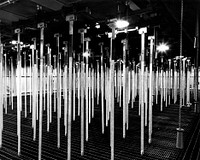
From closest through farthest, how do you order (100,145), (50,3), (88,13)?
1. (88,13)
2. (100,145)
3. (50,3)

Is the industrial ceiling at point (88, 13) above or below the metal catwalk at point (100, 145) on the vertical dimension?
above

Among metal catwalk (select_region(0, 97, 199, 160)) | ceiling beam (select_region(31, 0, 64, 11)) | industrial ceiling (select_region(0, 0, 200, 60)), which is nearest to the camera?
industrial ceiling (select_region(0, 0, 200, 60))

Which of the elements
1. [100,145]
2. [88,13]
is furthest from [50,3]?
[100,145]

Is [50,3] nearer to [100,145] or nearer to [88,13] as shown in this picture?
[88,13]

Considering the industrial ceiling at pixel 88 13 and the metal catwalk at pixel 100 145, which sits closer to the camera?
the industrial ceiling at pixel 88 13

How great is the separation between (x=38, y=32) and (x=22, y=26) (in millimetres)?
368

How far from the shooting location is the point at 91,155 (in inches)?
117

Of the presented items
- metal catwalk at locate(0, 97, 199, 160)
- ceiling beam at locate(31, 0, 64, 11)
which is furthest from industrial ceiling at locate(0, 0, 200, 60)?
metal catwalk at locate(0, 97, 199, 160)

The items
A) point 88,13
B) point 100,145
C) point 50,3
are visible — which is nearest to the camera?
point 88,13

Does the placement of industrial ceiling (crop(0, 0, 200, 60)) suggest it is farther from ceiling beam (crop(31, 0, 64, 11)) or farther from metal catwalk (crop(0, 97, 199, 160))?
metal catwalk (crop(0, 97, 199, 160))

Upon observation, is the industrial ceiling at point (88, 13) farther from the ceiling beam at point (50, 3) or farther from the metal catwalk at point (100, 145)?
the metal catwalk at point (100, 145)

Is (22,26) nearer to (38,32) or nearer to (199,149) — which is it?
(38,32)

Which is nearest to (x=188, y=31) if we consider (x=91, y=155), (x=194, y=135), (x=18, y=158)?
(x=194, y=135)

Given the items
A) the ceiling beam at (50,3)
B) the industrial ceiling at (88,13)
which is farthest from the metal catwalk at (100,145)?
the ceiling beam at (50,3)
